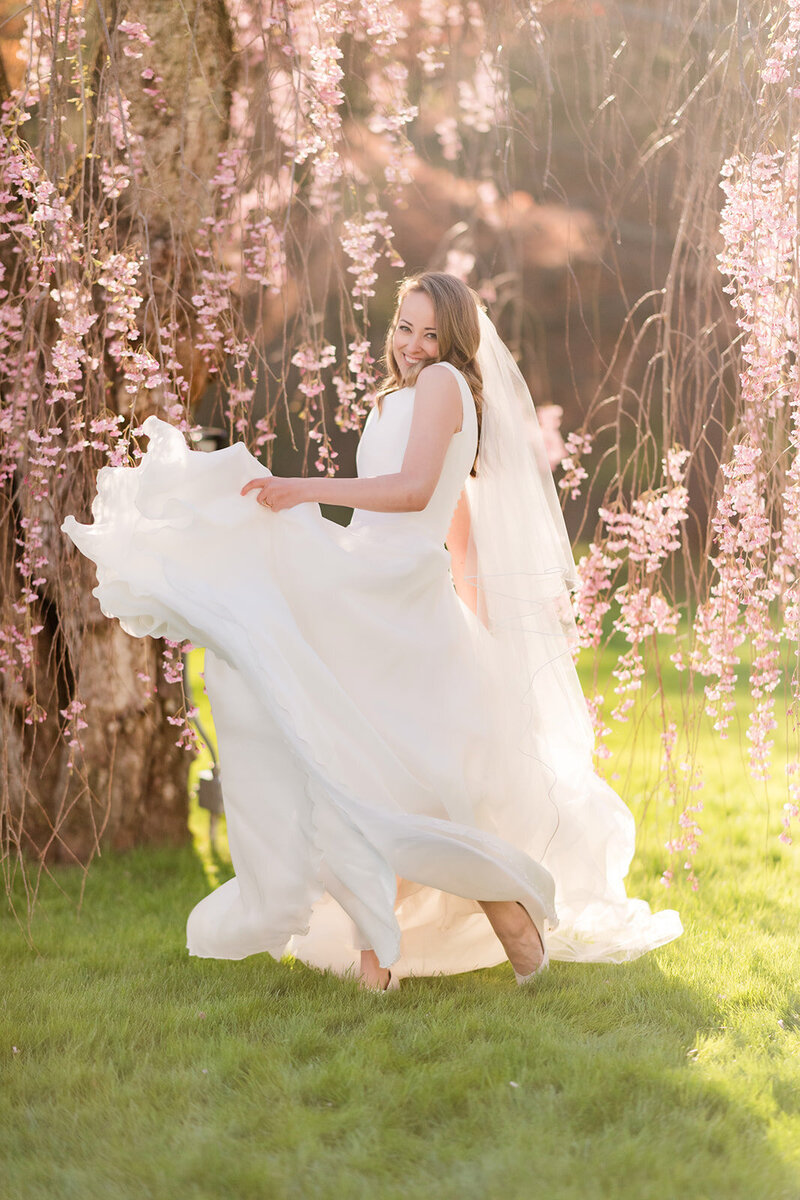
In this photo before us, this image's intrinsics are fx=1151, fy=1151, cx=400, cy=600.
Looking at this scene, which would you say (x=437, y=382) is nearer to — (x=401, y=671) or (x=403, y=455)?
(x=403, y=455)

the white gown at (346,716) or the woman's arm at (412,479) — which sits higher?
the woman's arm at (412,479)

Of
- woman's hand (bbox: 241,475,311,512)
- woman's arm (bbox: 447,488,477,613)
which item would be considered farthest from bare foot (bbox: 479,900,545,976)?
woman's hand (bbox: 241,475,311,512)

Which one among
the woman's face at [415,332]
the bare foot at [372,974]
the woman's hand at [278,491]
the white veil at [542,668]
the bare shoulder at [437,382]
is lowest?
the bare foot at [372,974]

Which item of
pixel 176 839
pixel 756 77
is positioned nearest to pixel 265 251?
pixel 756 77

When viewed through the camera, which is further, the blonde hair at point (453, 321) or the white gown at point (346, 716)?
the blonde hair at point (453, 321)

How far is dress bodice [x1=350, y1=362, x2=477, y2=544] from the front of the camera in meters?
2.25

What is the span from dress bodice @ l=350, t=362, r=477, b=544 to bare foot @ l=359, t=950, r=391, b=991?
830 mm

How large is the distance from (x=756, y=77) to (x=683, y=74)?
0.20 m

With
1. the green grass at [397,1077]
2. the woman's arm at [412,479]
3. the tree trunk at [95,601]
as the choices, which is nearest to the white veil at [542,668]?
the green grass at [397,1077]

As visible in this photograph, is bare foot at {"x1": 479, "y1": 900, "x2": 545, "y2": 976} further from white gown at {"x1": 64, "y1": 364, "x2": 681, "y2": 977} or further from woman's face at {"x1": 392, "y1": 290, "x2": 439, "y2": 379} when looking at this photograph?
woman's face at {"x1": 392, "y1": 290, "x2": 439, "y2": 379}

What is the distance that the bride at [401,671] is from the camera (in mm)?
1991

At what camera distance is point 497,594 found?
238cm

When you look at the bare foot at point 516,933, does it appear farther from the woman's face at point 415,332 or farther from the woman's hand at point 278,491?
the woman's face at point 415,332

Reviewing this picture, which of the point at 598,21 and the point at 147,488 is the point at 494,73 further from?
the point at 147,488
